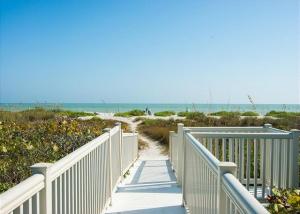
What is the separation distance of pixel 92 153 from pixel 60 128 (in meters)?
3.52

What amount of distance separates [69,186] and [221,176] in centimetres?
126

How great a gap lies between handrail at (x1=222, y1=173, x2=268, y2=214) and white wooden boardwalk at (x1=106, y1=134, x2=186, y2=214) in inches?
120

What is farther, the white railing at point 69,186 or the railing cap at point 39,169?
the railing cap at point 39,169

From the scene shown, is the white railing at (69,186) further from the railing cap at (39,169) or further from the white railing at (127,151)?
the white railing at (127,151)

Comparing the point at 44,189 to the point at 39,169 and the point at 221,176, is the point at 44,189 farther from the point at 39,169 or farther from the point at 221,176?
the point at 221,176

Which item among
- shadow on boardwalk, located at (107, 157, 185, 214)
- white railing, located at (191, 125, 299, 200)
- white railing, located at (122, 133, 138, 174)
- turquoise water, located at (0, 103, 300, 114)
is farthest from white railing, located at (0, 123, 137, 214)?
turquoise water, located at (0, 103, 300, 114)

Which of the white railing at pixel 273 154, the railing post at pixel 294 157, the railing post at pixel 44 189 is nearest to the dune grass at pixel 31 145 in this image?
the railing post at pixel 44 189

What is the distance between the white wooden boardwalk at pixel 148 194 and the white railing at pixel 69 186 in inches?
15.2

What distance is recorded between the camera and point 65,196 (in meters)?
2.68

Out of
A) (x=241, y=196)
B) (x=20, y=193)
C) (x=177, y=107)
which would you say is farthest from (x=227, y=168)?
(x=177, y=107)

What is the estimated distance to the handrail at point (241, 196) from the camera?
148 centimetres

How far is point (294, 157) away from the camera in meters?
5.36

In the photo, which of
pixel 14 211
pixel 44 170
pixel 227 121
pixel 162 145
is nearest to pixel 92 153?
pixel 44 170

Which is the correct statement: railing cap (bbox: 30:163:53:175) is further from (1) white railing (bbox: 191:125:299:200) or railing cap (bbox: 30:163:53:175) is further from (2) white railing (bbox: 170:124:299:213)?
(1) white railing (bbox: 191:125:299:200)
